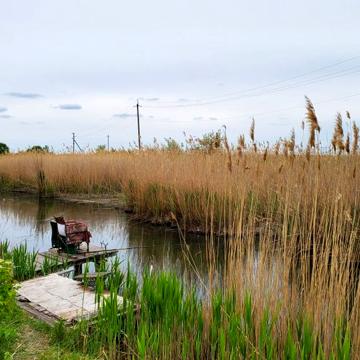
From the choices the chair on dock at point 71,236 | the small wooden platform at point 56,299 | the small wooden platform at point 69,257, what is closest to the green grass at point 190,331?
the small wooden platform at point 56,299

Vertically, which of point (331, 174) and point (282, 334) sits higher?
point (331, 174)

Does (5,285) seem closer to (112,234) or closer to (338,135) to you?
(338,135)

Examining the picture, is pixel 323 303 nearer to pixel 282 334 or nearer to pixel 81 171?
pixel 282 334

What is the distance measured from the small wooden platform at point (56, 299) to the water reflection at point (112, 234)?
1.07 meters

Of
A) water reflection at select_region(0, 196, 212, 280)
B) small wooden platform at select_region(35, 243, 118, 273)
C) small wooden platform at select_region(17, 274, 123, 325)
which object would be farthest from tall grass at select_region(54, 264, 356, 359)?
small wooden platform at select_region(35, 243, 118, 273)

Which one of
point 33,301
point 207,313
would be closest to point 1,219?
point 33,301

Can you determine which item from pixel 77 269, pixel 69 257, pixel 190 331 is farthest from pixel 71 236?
pixel 190 331

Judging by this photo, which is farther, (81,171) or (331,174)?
(81,171)

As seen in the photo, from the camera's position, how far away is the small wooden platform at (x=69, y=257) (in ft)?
18.2

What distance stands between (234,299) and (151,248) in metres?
4.42

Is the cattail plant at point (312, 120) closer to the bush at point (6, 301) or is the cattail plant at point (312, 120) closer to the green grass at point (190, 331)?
the green grass at point (190, 331)

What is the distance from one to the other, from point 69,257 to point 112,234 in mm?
2793

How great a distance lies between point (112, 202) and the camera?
1250 centimetres

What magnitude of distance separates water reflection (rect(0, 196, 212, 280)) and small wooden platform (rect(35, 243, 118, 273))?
0.36 meters
